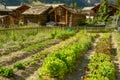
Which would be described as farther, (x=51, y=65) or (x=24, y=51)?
(x=24, y=51)

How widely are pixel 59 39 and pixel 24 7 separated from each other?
108 feet

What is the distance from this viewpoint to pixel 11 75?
1470cm

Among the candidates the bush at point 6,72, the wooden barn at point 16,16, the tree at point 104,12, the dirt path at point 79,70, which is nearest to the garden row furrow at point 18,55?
the bush at point 6,72

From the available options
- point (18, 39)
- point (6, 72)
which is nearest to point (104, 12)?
point (18, 39)

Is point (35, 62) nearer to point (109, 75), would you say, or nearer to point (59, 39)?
point (109, 75)

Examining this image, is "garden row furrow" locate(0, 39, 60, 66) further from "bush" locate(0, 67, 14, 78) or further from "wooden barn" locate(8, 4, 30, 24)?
"wooden barn" locate(8, 4, 30, 24)

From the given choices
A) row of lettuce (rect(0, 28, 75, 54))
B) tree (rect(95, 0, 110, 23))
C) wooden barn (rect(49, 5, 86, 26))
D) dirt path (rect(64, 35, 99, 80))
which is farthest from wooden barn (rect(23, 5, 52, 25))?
dirt path (rect(64, 35, 99, 80))

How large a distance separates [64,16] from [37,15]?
5409 mm

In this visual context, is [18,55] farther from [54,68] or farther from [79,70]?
[54,68]

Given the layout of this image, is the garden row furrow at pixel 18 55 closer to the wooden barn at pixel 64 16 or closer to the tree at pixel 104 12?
the wooden barn at pixel 64 16

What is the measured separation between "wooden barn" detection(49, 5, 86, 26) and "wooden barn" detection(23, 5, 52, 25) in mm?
1258

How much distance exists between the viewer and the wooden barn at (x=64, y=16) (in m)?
55.6

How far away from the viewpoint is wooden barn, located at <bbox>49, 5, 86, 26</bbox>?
55.6m

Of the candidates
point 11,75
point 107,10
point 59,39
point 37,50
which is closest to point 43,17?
point 107,10
